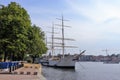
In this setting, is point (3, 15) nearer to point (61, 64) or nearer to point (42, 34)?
point (42, 34)

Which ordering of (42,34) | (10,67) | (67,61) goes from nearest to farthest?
(10,67) → (42,34) → (67,61)

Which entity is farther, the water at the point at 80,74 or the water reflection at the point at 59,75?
the water at the point at 80,74

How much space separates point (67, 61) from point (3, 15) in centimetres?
6353

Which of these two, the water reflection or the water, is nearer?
the water reflection

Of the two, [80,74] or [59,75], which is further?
[80,74]

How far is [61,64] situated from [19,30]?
67621 millimetres

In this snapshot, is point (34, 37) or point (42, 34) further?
point (42, 34)

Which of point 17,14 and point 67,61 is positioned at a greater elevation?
point 17,14

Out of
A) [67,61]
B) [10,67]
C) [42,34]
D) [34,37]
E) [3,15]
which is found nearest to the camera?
[10,67]

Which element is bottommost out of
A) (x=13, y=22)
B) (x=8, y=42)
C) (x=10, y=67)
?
(x=10, y=67)

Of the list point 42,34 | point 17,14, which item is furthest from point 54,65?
point 17,14

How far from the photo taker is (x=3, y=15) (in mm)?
48094

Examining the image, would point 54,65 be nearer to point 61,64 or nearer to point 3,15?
point 61,64

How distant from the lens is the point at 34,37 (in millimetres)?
68062
